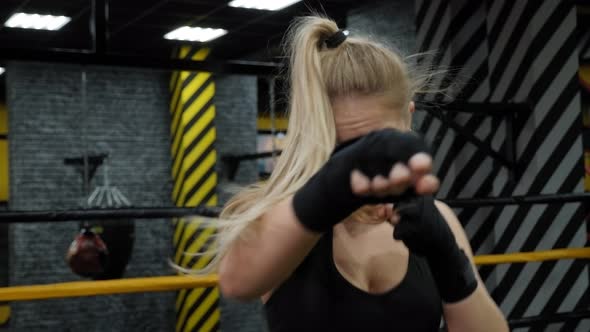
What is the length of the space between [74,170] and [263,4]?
2663 mm

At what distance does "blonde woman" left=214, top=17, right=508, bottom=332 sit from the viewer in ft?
2.35

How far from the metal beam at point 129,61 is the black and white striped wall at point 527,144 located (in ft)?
3.39

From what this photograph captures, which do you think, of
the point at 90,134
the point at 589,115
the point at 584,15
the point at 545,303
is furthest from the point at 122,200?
the point at 589,115

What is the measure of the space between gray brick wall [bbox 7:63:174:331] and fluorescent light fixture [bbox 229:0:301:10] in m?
1.99

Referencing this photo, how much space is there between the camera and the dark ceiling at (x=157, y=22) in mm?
5598

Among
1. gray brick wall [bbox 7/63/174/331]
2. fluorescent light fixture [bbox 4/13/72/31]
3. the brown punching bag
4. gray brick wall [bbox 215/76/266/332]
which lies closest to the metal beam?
the brown punching bag

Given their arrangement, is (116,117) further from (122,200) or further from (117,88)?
(122,200)

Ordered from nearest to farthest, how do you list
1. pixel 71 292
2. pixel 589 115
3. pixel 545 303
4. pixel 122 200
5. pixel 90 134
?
pixel 71 292
pixel 545 303
pixel 122 200
pixel 90 134
pixel 589 115

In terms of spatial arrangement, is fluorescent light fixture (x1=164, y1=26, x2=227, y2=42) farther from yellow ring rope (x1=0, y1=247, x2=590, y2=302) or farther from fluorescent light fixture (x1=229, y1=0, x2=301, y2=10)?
yellow ring rope (x1=0, y1=247, x2=590, y2=302)

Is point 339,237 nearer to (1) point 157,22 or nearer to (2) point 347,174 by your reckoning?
(2) point 347,174

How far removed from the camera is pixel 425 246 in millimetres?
715

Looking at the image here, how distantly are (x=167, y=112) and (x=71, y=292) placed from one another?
18.7 ft

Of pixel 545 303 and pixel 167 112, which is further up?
pixel 167 112

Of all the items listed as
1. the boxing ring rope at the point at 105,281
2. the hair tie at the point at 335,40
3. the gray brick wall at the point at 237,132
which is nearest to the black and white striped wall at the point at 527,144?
the boxing ring rope at the point at 105,281
